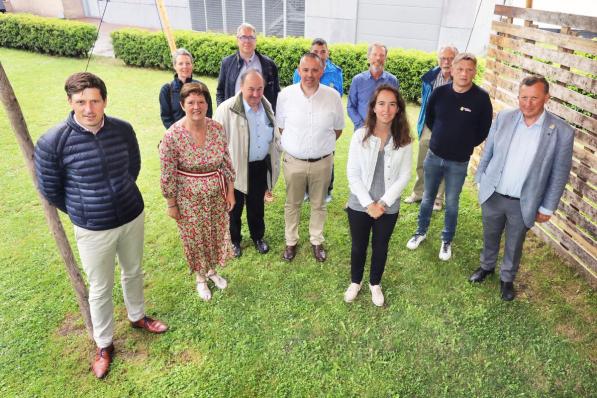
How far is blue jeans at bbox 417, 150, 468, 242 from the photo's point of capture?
14.7 feet

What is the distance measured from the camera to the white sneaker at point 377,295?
4.13 metres

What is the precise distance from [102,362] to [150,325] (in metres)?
0.49

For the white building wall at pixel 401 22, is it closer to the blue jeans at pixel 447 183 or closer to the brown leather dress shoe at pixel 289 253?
the blue jeans at pixel 447 183

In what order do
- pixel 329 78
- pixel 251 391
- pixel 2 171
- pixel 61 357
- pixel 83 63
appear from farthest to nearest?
pixel 83 63
pixel 2 171
pixel 329 78
pixel 61 357
pixel 251 391

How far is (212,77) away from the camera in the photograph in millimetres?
12820

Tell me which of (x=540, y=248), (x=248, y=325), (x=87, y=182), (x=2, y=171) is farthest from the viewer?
(x=2, y=171)

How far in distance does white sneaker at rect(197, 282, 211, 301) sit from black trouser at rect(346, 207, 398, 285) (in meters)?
1.41

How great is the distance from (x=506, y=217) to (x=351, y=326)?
1790mm

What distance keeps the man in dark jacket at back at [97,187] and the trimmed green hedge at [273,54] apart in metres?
8.38

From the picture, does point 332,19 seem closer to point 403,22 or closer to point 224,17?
point 403,22

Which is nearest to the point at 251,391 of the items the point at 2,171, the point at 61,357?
the point at 61,357

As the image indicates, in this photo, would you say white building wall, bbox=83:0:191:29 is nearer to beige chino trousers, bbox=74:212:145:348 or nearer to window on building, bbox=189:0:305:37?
window on building, bbox=189:0:305:37

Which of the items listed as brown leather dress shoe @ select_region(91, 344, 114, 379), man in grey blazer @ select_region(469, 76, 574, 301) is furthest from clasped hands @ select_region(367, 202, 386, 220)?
brown leather dress shoe @ select_region(91, 344, 114, 379)

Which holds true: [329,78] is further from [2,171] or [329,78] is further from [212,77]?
[212,77]
